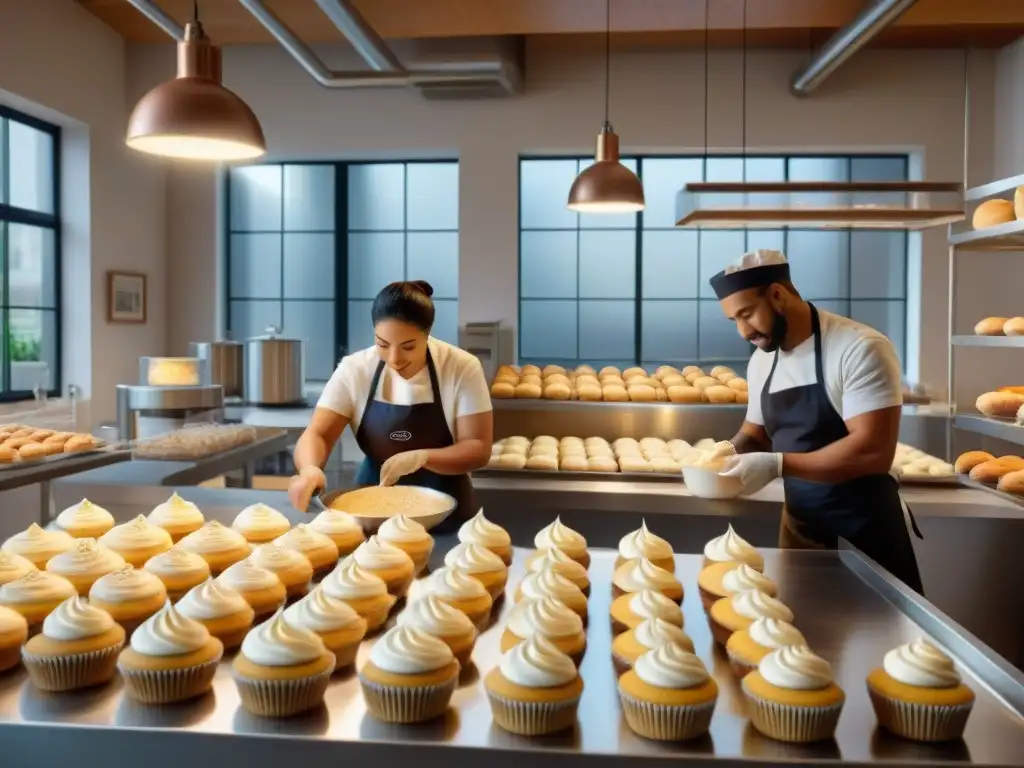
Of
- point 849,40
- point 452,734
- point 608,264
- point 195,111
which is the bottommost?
point 452,734

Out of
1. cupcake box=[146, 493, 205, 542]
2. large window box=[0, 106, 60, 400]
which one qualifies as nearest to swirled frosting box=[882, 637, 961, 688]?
cupcake box=[146, 493, 205, 542]

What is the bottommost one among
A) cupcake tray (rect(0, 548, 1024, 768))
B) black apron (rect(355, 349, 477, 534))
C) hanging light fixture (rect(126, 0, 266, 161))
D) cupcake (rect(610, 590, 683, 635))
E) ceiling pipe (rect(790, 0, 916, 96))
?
cupcake tray (rect(0, 548, 1024, 768))

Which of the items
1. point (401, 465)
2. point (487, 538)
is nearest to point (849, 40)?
point (401, 465)

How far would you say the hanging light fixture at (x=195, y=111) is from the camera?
2.27 meters

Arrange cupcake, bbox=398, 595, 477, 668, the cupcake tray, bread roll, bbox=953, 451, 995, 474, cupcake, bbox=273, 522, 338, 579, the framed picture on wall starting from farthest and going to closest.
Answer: the framed picture on wall
bread roll, bbox=953, 451, 995, 474
cupcake, bbox=273, 522, 338, 579
cupcake, bbox=398, 595, 477, 668
the cupcake tray

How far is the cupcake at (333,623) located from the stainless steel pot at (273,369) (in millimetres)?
4780

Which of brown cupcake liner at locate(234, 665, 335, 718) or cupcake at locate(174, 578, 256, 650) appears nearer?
brown cupcake liner at locate(234, 665, 335, 718)

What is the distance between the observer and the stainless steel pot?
6.04 meters

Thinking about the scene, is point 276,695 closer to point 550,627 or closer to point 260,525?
point 550,627

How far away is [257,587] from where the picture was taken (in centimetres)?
159

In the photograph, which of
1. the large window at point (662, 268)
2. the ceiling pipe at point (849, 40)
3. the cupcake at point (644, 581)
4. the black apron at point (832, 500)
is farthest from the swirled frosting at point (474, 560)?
the large window at point (662, 268)

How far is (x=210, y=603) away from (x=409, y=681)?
41cm

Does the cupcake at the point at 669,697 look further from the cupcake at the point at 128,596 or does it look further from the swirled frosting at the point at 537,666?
the cupcake at the point at 128,596

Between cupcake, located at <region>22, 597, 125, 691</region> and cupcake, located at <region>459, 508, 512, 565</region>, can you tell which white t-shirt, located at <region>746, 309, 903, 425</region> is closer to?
cupcake, located at <region>459, 508, 512, 565</region>
